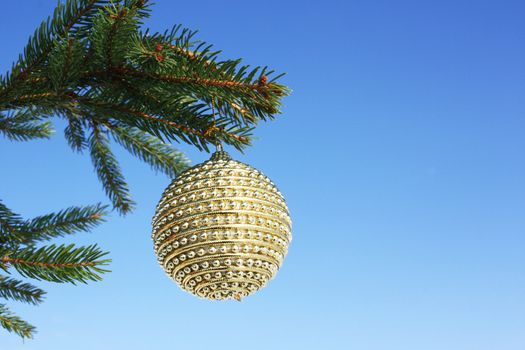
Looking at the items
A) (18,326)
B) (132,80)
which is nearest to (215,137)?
(132,80)

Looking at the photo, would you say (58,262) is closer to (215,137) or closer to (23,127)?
(215,137)

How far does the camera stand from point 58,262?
1.31 m

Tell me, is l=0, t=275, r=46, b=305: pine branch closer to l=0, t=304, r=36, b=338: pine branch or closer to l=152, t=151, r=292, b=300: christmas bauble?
l=0, t=304, r=36, b=338: pine branch

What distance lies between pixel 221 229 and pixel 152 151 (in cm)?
113

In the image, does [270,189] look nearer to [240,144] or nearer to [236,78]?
[240,144]

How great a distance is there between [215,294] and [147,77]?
79 cm

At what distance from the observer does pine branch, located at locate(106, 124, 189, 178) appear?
2.66 m

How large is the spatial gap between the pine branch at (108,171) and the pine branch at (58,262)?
1.42 m

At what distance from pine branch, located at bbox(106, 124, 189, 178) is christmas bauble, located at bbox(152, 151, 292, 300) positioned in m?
0.88

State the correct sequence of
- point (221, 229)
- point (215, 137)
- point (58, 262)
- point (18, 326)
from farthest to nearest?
point (18, 326) < point (215, 137) < point (221, 229) < point (58, 262)

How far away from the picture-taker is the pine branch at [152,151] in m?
2.66

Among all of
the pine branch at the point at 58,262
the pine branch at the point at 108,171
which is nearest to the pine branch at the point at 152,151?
the pine branch at the point at 108,171

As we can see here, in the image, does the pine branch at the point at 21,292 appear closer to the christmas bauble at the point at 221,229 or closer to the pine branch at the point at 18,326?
the pine branch at the point at 18,326

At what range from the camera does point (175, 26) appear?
194 centimetres
